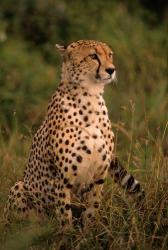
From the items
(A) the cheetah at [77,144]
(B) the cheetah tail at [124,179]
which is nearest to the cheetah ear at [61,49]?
(A) the cheetah at [77,144]

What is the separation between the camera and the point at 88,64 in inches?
224

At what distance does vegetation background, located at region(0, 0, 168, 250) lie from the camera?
5348mm

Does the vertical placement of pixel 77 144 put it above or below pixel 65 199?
above

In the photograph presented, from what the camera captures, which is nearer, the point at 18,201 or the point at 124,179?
the point at 124,179

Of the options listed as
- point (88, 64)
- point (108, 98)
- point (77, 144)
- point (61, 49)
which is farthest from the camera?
point (108, 98)

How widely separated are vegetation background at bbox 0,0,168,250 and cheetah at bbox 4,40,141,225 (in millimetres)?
134

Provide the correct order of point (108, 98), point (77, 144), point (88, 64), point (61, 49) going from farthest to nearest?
1. point (108, 98)
2. point (61, 49)
3. point (88, 64)
4. point (77, 144)

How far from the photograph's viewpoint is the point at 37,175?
5.80 metres

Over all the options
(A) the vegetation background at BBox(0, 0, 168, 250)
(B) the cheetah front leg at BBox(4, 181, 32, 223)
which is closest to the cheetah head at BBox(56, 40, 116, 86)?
(A) the vegetation background at BBox(0, 0, 168, 250)

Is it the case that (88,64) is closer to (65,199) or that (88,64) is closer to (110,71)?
(110,71)

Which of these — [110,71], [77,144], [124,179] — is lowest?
[124,179]

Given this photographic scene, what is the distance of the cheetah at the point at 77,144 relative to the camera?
219 inches

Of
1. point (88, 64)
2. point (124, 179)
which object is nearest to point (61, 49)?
point (88, 64)

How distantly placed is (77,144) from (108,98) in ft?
11.7
